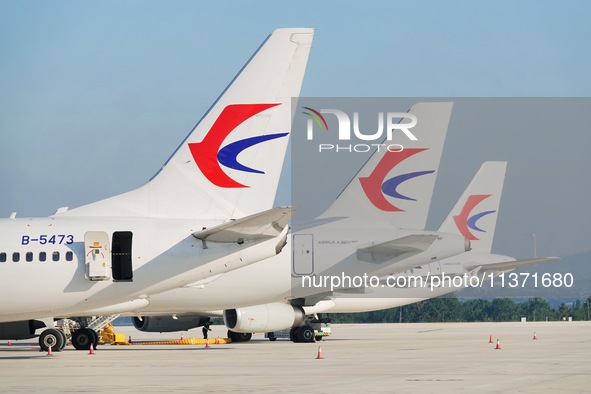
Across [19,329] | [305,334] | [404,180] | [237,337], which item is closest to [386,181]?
[404,180]

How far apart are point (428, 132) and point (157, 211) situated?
1498 cm

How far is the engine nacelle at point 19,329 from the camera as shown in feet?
121

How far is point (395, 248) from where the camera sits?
124 feet

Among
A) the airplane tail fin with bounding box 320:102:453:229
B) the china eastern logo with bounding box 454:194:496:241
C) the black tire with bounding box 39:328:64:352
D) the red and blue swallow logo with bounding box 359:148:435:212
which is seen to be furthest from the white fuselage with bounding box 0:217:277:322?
the china eastern logo with bounding box 454:194:496:241

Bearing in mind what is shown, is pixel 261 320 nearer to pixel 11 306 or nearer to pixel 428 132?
pixel 428 132

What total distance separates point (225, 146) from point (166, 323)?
18517 millimetres

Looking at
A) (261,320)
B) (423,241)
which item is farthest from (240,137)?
(261,320)

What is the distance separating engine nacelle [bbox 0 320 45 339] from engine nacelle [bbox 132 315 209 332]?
7.43 metres

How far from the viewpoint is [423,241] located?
36812mm

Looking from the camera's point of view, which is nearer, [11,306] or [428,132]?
[11,306]

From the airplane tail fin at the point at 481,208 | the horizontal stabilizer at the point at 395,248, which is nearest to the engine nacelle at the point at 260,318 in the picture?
the horizontal stabilizer at the point at 395,248

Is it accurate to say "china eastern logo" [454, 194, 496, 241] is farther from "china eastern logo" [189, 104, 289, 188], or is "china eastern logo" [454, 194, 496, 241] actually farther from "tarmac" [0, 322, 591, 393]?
"china eastern logo" [189, 104, 289, 188]

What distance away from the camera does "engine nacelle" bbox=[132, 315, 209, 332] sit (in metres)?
44.8

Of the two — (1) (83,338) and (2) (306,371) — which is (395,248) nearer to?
(1) (83,338)
